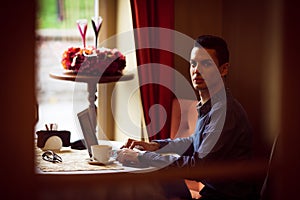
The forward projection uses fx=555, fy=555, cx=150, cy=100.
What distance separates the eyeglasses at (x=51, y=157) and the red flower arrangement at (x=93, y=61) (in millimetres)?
923

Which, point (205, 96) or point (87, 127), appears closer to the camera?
point (87, 127)

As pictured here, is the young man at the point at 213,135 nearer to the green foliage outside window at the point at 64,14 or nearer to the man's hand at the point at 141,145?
the man's hand at the point at 141,145

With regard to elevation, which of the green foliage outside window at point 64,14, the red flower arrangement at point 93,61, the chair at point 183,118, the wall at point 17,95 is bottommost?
the chair at point 183,118

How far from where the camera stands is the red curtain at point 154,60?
3.57 m

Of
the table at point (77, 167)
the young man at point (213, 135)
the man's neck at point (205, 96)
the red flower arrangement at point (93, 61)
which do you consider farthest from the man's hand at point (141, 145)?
the red flower arrangement at point (93, 61)

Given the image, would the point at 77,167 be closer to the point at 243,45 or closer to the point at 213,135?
→ the point at 213,135

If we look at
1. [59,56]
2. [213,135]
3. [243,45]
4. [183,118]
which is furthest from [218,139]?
[59,56]

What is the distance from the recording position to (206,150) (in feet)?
6.63

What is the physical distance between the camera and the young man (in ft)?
6.59

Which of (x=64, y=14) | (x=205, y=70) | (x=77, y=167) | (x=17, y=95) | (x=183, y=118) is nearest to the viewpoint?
(x=17, y=95)

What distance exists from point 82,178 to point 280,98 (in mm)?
265

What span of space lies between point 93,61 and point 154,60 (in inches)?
28.0

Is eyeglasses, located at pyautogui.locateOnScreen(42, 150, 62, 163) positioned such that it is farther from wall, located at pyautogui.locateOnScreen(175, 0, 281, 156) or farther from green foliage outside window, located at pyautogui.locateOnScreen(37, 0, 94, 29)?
green foliage outside window, located at pyautogui.locateOnScreen(37, 0, 94, 29)

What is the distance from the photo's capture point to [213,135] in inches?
80.7
